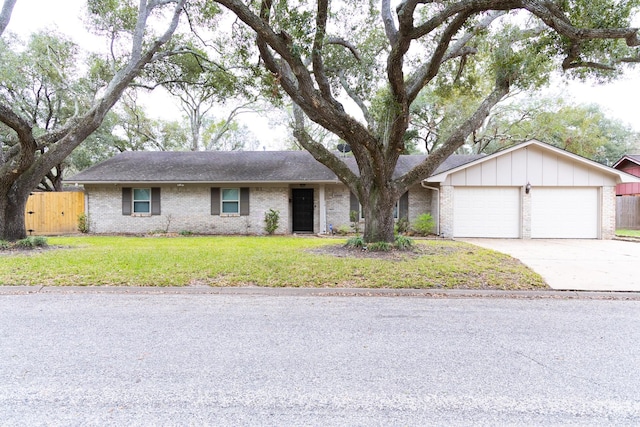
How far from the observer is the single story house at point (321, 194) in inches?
539

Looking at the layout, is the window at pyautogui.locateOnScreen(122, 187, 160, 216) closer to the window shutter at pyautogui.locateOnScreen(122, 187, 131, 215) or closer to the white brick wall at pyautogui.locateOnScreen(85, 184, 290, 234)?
the window shutter at pyautogui.locateOnScreen(122, 187, 131, 215)

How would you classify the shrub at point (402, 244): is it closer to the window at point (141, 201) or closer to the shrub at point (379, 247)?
the shrub at point (379, 247)

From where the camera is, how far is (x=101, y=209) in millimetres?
15195

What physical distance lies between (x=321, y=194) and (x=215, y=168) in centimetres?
499

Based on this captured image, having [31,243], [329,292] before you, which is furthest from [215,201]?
[329,292]

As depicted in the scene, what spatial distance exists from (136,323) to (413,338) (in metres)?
3.37

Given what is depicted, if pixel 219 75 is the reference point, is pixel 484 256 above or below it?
below

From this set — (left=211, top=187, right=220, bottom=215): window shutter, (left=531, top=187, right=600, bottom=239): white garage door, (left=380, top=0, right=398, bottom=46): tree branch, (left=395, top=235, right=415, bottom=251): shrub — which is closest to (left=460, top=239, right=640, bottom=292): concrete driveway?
(left=531, top=187, right=600, bottom=239): white garage door

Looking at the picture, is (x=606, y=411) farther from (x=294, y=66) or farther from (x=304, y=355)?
(x=294, y=66)

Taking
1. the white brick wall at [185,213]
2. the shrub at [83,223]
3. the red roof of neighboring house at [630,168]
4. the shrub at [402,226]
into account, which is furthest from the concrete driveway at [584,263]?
the shrub at [83,223]

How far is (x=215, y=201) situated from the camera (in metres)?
15.1

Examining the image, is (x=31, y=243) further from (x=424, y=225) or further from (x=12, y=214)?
(x=424, y=225)

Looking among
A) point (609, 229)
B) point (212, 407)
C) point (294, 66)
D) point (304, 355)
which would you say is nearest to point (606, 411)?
point (304, 355)

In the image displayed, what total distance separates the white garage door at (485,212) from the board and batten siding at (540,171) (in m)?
0.57
